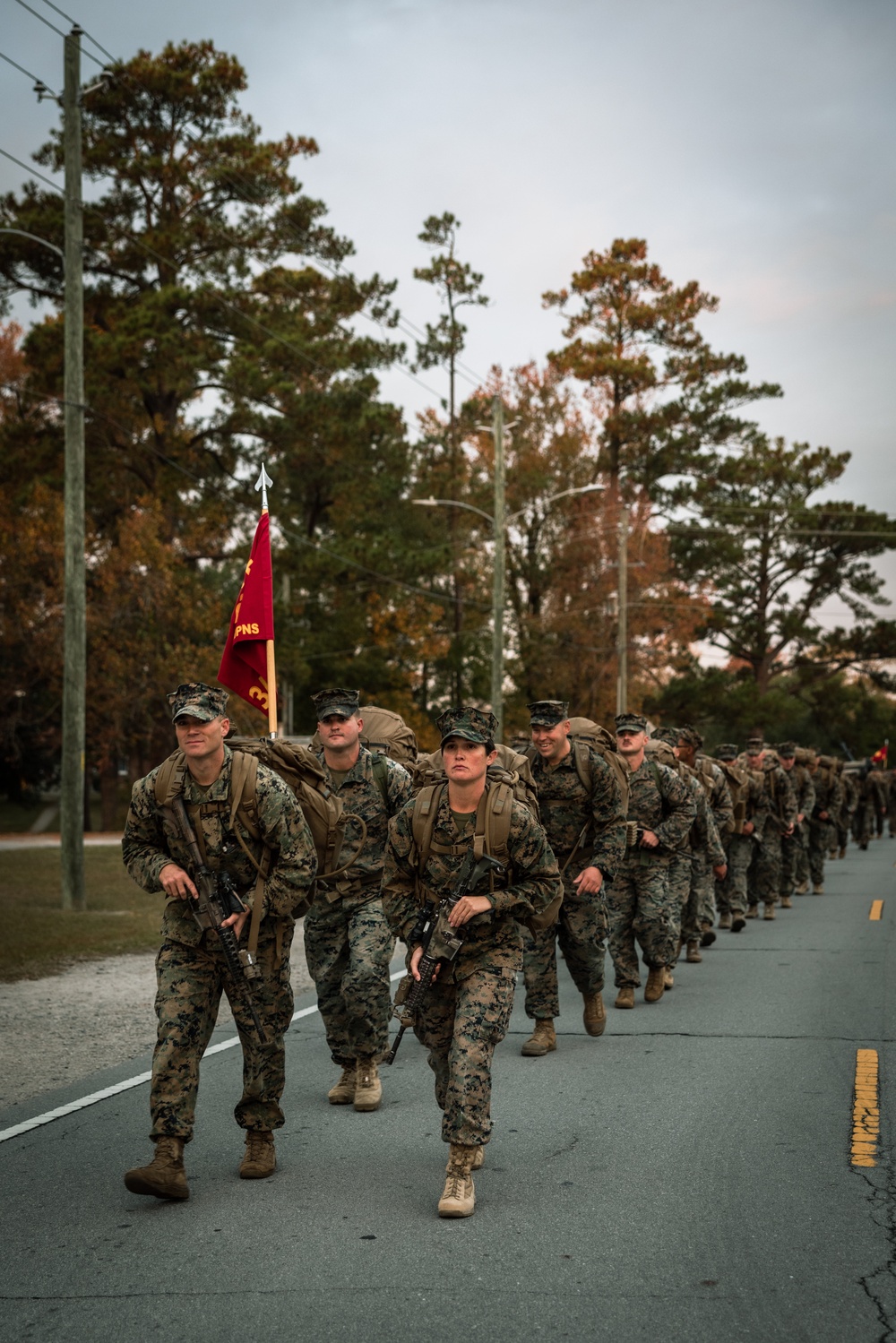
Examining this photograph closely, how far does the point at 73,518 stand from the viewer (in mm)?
16078

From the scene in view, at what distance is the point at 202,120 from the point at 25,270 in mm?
5570

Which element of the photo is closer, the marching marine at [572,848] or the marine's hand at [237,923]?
the marine's hand at [237,923]

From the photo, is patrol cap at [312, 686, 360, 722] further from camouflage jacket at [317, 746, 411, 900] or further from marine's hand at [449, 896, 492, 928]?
marine's hand at [449, 896, 492, 928]

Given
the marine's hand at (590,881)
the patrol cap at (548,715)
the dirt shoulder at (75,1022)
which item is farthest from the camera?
the patrol cap at (548,715)

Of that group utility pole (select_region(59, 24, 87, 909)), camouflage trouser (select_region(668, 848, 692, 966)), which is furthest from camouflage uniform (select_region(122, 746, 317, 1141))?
utility pole (select_region(59, 24, 87, 909))

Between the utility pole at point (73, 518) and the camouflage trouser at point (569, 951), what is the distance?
8387 mm

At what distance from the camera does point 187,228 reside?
33281mm

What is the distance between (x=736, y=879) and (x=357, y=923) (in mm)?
8981

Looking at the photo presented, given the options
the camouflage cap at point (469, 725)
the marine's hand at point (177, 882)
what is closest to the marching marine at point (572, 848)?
the camouflage cap at point (469, 725)

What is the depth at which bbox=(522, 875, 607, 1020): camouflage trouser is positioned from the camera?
27.2 feet

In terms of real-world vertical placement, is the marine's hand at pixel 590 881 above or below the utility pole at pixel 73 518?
below

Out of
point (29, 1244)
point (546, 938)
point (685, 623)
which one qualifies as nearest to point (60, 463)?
point (685, 623)

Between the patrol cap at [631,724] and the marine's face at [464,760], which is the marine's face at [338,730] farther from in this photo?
the patrol cap at [631,724]

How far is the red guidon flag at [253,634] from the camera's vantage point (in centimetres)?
984
